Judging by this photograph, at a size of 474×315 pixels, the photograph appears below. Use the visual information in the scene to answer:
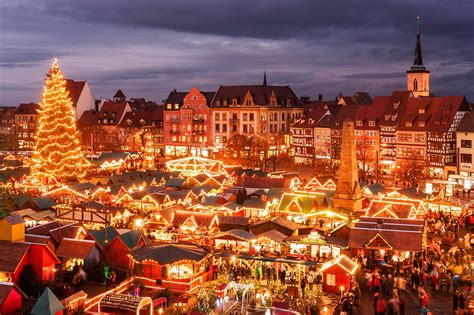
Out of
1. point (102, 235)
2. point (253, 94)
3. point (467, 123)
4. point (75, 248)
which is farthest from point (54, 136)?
point (253, 94)

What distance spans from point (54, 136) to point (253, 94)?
3604cm

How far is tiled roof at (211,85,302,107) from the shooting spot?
72312 millimetres

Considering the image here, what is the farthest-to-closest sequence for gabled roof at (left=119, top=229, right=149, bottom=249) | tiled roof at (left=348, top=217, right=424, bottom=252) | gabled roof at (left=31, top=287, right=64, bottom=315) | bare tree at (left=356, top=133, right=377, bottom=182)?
bare tree at (left=356, top=133, right=377, bottom=182) < tiled roof at (left=348, top=217, right=424, bottom=252) < gabled roof at (left=119, top=229, right=149, bottom=249) < gabled roof at (left=31, top=287, right=64, bottom=315)

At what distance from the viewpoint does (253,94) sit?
72.6m

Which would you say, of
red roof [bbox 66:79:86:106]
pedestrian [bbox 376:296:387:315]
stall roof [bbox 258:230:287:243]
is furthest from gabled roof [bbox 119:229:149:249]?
red roof [bbox 66:79:86:106]

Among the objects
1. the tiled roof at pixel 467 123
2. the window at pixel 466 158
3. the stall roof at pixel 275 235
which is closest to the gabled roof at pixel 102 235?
the stall roof at pixel 275 235

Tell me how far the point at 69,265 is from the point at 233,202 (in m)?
12.0

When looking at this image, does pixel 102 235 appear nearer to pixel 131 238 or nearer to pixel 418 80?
pixel 131 238

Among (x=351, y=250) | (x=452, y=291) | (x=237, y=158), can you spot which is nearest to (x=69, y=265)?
(x=351, y=250)

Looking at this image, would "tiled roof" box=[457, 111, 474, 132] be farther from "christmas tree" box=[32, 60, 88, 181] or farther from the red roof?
the red roof

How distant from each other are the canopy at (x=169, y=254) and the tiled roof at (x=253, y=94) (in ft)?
168

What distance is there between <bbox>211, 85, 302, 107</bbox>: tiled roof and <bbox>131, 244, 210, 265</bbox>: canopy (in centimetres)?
5136

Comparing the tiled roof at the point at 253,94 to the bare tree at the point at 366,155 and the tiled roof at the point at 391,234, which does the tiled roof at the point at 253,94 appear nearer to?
the bare tree at the point at 366,155

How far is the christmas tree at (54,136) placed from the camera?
40.0 meters
